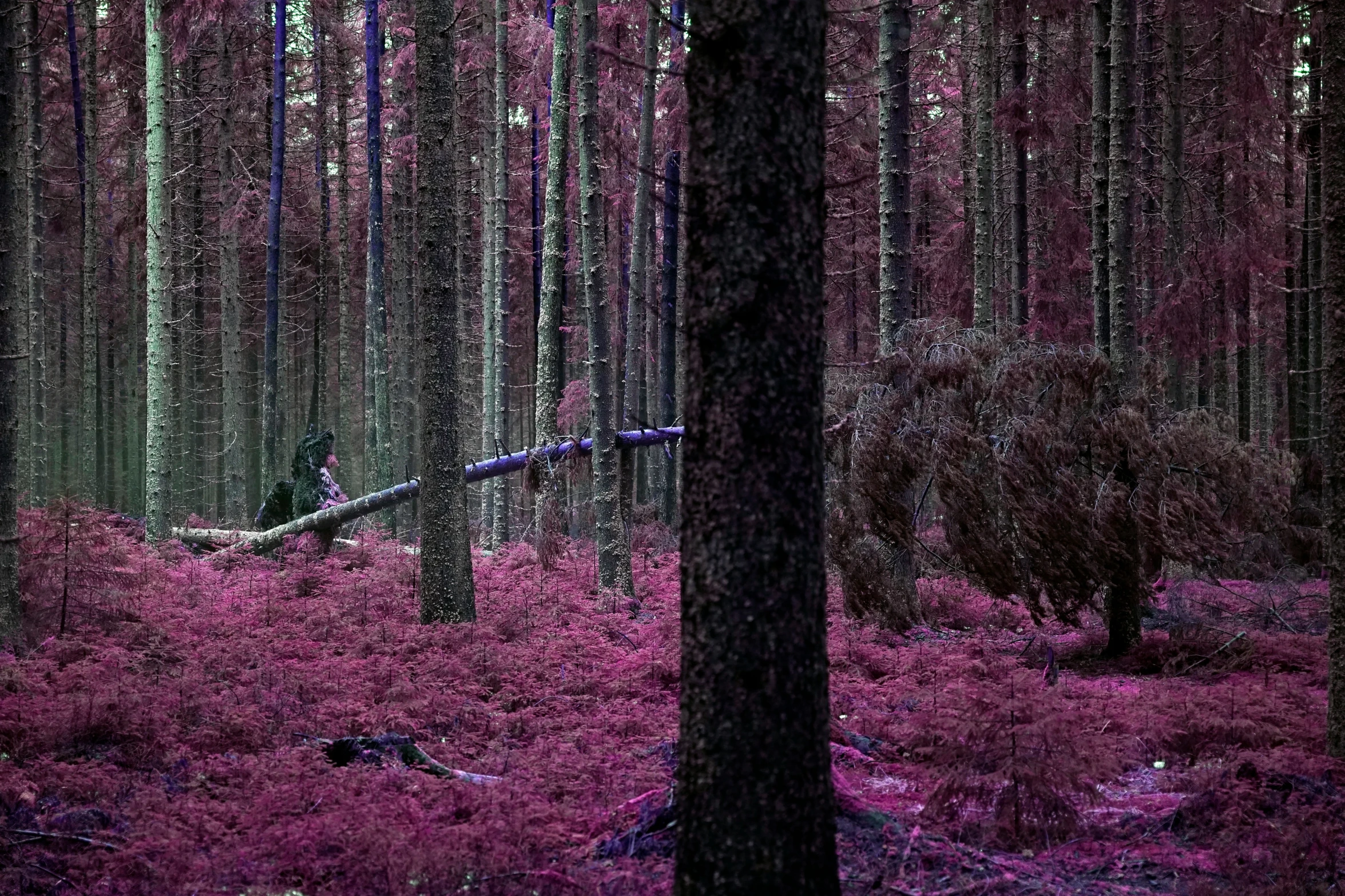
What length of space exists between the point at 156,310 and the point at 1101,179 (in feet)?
43.6

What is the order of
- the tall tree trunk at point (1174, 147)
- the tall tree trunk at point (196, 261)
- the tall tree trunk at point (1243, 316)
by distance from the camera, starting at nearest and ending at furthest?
the tall tree trunk at point (1243, 316), the tall tree trunk at point (1174, 147), the tall tree trunk at point (196, 261)

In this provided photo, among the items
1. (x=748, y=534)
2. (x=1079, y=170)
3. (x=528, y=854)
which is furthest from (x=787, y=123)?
(x=1079, y=170)

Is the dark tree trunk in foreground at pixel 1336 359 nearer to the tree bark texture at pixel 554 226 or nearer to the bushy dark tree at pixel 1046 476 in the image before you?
the bushy dark tree at pixel 1046 476

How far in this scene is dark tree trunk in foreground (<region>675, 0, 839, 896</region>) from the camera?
3.89 metres

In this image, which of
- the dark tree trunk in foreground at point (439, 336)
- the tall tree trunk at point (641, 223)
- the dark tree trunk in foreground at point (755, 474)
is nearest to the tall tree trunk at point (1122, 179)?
the tall tree trunk at point (641, 223)

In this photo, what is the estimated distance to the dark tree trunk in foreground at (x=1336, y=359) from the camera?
20.8 feet

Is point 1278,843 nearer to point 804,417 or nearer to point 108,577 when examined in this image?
point 804,417

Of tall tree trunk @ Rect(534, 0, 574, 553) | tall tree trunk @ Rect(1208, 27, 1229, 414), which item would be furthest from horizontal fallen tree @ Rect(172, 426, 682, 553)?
tall tree trunk @ Rect(1208, 27, 1229, 414)

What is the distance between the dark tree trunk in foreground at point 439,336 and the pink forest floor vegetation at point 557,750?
1.94 ft

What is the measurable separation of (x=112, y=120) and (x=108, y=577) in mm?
26708

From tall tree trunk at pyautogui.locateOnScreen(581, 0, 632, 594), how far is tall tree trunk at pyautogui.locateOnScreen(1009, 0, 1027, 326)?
22.2 feet

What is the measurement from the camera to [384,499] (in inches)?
583

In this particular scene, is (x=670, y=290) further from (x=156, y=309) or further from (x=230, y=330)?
(x=156, y=309)

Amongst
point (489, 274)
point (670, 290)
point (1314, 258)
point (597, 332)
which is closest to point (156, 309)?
point (489, 274)
